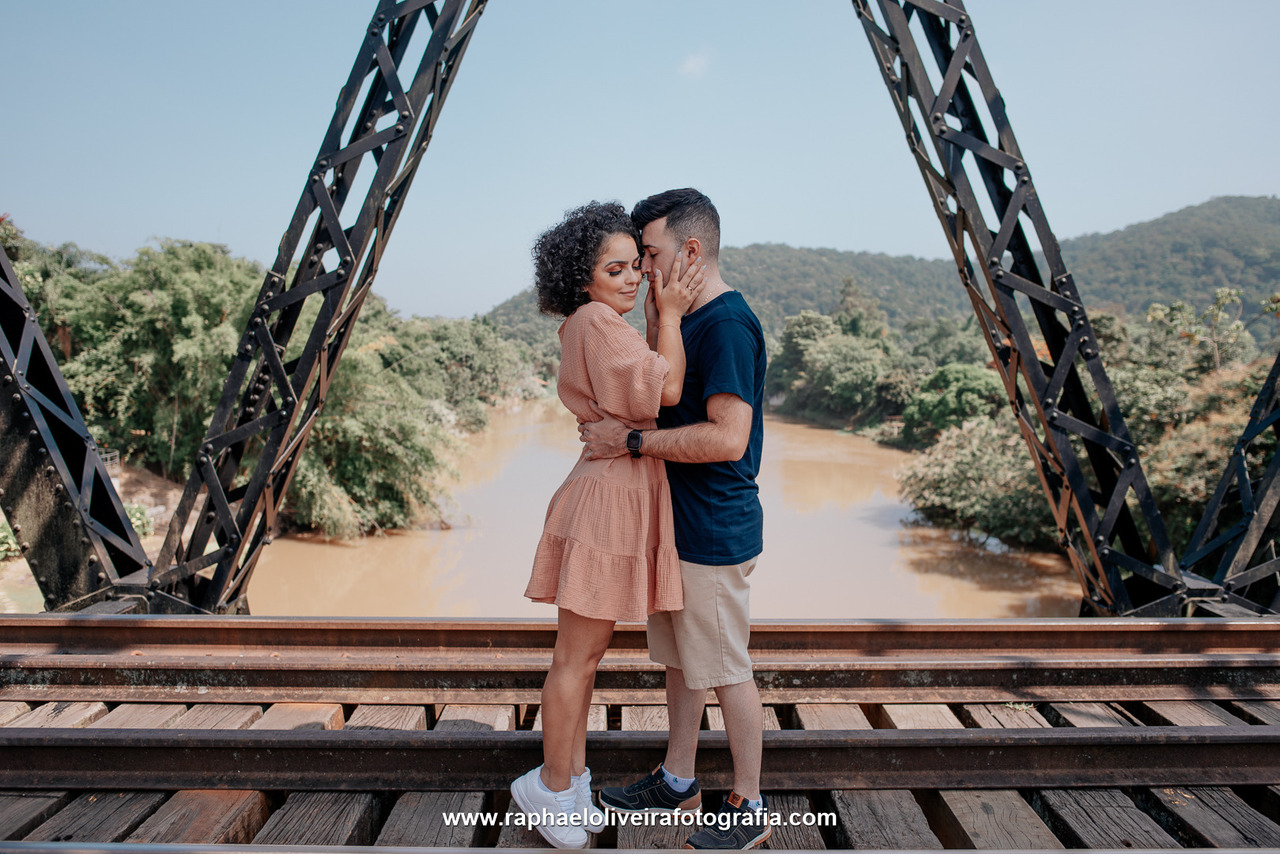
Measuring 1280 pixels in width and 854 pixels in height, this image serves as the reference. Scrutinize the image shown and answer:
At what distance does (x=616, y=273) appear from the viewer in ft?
6.68

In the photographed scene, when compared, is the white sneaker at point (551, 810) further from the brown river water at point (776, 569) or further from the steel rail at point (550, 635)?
the brown river water at point (776, 569)

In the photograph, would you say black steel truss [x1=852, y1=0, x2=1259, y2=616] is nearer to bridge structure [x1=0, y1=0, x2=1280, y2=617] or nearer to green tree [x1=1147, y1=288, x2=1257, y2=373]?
bridge structure [x1=0, y1=0, x2=1280, y2=617]

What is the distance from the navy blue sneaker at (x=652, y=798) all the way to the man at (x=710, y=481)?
152mm

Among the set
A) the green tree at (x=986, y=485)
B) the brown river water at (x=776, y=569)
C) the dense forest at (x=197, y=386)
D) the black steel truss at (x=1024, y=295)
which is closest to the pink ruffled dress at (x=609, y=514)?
the black steel truss at (x=1024, y=295)

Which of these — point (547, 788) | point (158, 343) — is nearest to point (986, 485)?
point (547, 788)

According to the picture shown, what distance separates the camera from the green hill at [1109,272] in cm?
6850

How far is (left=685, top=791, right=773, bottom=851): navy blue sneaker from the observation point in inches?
81.0

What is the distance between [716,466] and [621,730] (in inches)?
44.4

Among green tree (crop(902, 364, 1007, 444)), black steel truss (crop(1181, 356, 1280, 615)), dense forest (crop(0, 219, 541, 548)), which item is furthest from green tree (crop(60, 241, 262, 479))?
green tree (crop(902, 364, 1007, 444))

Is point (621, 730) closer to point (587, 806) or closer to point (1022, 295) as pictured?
point (587, 806)

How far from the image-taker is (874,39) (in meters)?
3.91

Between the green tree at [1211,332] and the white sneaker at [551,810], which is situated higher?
the white sneaker at [551,810]

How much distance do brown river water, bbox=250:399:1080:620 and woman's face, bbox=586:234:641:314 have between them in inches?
271

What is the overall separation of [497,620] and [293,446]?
146cm
